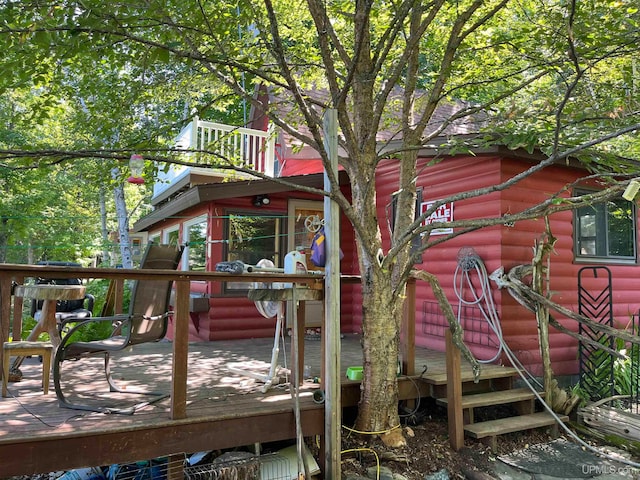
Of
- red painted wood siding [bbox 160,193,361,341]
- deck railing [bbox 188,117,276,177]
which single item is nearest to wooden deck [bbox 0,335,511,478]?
red painted wood siding [bbox 160,193,361,341]

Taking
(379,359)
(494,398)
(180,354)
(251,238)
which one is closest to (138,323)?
(180,354)

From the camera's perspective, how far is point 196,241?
7.81m

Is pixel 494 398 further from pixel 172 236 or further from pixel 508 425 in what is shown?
pixel 172 236

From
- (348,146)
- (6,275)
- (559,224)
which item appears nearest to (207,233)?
(348,146)

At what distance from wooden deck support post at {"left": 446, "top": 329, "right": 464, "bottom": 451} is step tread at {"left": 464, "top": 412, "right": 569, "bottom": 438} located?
141 millimetres

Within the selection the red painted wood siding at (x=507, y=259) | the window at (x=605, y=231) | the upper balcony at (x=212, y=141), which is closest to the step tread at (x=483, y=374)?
the red painted wood siding at (x=507, y=259)

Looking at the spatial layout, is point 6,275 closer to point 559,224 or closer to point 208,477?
point 208,477

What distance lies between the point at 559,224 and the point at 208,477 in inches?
203

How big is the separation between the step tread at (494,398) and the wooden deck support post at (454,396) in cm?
17

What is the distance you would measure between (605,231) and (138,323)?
242 inches

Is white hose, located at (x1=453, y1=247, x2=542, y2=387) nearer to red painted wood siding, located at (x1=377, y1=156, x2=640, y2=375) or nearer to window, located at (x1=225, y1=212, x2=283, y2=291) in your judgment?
Result: red painted wood siding, located at (x1=377, y1=156, x2=640, y2=375)

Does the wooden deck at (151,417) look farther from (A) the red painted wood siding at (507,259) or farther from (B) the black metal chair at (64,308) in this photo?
(A) the red painted wood siding at (507,259)

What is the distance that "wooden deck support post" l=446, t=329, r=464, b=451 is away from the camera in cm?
403

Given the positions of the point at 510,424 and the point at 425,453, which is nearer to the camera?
the point at 425,453
